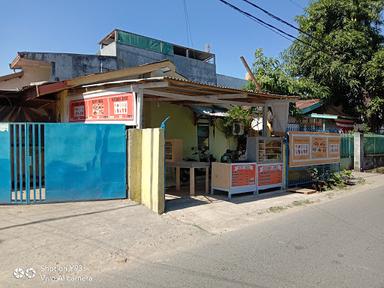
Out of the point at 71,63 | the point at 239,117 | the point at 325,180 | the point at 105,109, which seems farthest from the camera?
the point at 71,63

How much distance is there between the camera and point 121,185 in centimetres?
877

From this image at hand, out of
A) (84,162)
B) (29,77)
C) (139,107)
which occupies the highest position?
(29,77)

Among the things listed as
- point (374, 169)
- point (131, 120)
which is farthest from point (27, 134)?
point (374, 169)

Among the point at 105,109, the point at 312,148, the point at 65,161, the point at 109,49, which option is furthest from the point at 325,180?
the point at 109,49

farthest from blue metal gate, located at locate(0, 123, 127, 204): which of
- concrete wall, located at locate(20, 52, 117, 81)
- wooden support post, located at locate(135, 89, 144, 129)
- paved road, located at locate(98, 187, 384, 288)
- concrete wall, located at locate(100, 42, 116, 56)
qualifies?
concrete wall, located at locate(100, 42, 116, 56)

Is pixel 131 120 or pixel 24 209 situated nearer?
pixel 24 209

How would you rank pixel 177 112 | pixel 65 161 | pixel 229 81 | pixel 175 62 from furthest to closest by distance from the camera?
pixel 229 81
pixel 175 62
pixel 177 112
pixel 65 161

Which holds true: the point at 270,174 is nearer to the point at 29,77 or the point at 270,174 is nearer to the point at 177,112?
the point at 177,112

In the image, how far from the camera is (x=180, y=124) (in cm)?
1438

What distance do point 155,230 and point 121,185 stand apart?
238 cm

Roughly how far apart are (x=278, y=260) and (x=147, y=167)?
3978 millimetres

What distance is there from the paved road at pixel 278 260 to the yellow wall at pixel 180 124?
6774 mm

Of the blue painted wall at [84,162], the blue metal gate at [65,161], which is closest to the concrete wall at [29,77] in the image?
the blue metal gate at [65,161]

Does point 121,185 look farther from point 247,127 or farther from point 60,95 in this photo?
point 247,127
